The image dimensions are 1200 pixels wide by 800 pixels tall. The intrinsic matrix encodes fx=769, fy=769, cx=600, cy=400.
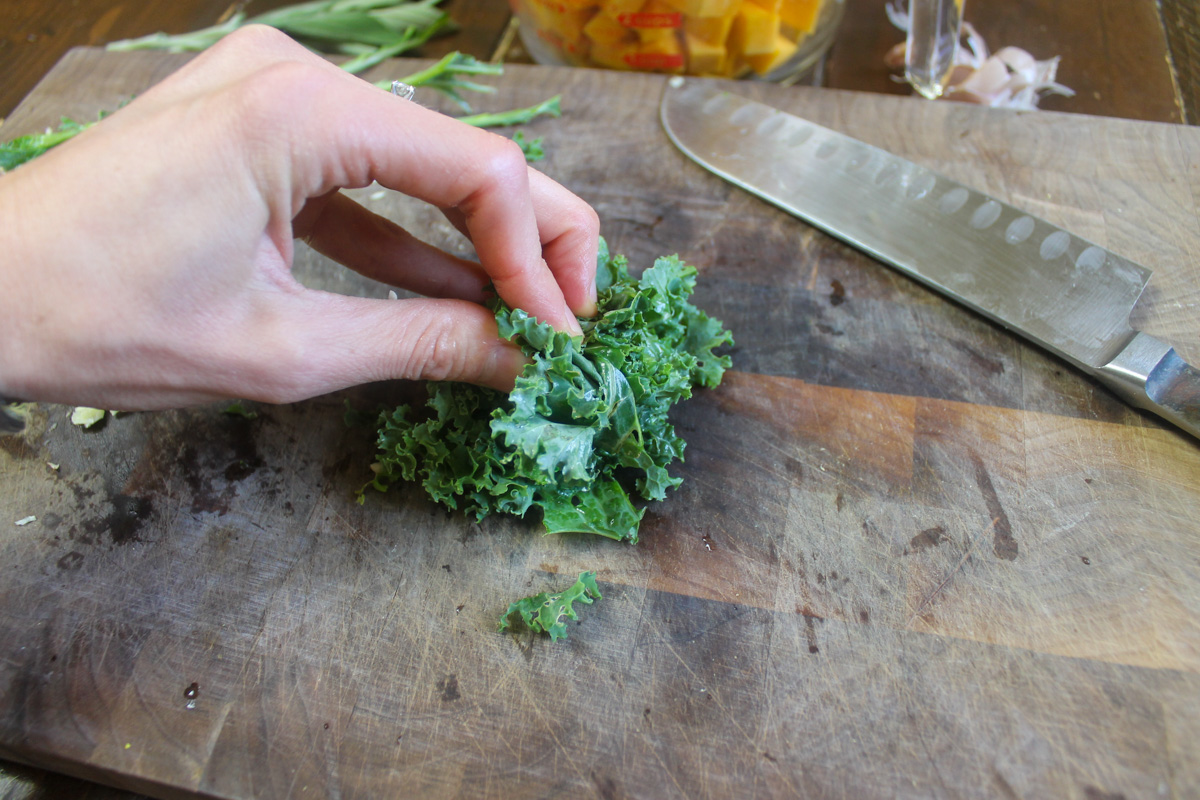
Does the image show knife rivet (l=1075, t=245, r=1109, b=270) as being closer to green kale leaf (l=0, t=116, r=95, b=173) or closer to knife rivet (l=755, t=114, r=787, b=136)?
knife rivet (l=755, t=114, r=787, b=136)

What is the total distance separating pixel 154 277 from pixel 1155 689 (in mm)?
2736

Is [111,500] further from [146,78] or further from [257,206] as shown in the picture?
[146,78]

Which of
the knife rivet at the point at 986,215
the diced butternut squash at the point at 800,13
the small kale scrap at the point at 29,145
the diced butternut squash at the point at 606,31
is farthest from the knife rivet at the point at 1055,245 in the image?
the small kale scrap at the point at 29,145

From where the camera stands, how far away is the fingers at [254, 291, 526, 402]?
196cm

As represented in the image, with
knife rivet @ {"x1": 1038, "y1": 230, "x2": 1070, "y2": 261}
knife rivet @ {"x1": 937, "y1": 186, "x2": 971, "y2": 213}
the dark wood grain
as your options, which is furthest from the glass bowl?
the dark wood grain

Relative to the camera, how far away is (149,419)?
2699mm

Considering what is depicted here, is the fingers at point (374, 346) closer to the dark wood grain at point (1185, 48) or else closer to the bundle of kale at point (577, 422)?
the bundle of kale at point (577, 422)

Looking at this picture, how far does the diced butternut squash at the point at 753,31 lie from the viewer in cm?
322

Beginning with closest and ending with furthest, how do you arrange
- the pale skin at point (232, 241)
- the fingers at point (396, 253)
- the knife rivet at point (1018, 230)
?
1. the pale skin at point (232, 241)
2. the fingers at point (396, 253)
3. the knife rivet at point (1018, 230)

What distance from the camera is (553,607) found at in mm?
2201

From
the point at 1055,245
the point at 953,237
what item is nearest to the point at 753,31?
the point at 953,237

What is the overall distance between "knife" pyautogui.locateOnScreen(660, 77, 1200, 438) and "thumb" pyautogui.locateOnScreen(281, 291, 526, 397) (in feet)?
4.61

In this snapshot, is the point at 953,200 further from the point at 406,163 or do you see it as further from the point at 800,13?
the point at 406,163

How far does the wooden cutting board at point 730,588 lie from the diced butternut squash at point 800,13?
3.60ft
